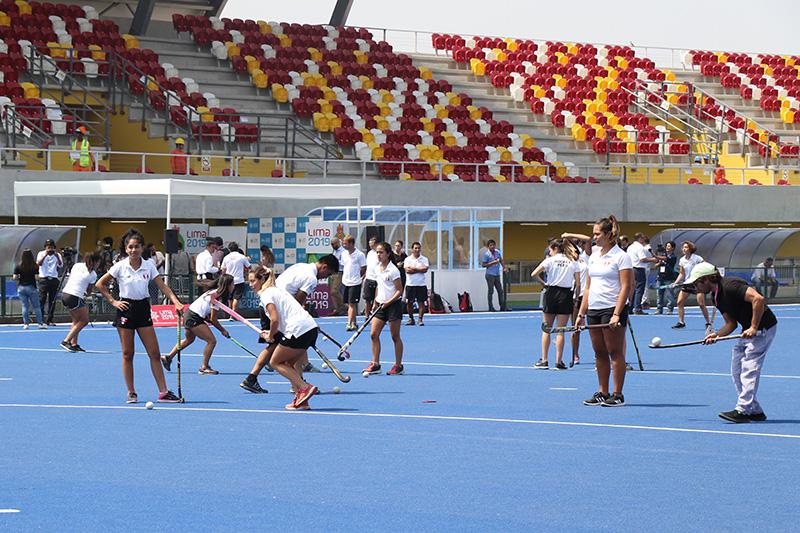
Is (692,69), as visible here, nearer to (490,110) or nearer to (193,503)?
(490,110)

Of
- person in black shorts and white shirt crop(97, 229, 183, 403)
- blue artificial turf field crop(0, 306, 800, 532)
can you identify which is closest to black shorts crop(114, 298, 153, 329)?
person in black shorts and white shirt crop(97, 229, 183, 403)

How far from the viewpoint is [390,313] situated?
1880 cm

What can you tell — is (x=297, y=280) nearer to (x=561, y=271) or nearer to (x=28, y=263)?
(x=561, y=271)

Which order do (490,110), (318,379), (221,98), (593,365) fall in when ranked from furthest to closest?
(490,110), (221,98), (593,365), (318,379)

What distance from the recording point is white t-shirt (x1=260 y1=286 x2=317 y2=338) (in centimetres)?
1452

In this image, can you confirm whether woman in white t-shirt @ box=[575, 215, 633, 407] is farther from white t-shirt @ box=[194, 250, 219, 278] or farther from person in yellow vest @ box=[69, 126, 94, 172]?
person in yellow vest @ box=[69, 126, 94, 172]

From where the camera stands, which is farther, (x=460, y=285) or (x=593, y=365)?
(x=460, y=285)

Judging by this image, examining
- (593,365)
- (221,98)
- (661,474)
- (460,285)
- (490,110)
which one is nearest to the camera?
(661,474)

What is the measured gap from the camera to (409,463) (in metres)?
11.0

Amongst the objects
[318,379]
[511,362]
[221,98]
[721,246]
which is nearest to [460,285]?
[721,246]

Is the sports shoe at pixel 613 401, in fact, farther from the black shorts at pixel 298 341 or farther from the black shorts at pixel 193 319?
the black shorts at pixel 193 319

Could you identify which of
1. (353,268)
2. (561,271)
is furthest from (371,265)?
(561,271)

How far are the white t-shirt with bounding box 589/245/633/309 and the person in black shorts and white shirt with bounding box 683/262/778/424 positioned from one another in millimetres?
1291

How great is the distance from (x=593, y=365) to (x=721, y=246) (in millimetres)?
21561
